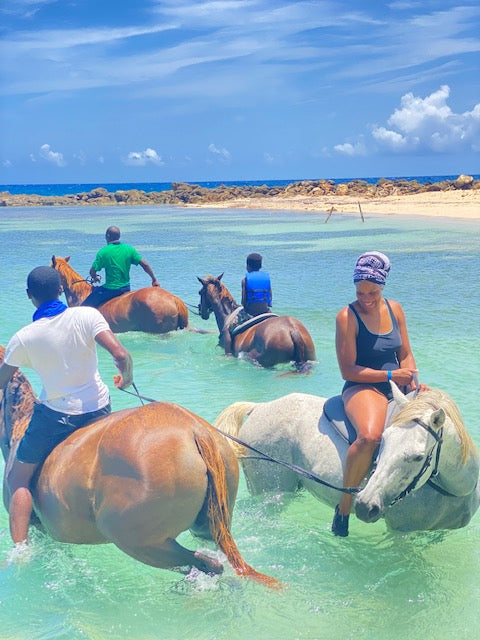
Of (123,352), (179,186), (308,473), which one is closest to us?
(123,352)

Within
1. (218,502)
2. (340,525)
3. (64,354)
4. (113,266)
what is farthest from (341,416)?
(113,266)

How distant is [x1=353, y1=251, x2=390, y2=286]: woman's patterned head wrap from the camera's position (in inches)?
188

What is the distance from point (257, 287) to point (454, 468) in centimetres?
638

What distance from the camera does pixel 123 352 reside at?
4.38 meters

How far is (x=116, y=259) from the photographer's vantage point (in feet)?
39.9

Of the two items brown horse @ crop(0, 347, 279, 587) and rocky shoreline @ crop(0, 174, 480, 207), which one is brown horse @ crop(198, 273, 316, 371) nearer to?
brown horse @ crop(0, 347, 279, 587)

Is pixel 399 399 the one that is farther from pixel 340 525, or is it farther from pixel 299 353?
pixel 299 353

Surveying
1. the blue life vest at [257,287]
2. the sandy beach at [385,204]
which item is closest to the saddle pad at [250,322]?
the blue life vest at [257,287]

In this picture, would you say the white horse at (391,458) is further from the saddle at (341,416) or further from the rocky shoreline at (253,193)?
the rocky shoreline at (253,193)

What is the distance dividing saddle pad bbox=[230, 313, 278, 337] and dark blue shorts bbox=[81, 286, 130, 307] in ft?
8.98

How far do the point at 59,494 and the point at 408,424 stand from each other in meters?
2.09

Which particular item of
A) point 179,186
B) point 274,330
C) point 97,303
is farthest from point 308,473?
point 179,186

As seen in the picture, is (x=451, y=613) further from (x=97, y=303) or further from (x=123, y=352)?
(x=97, y=303)

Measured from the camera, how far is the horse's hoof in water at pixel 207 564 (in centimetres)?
422
